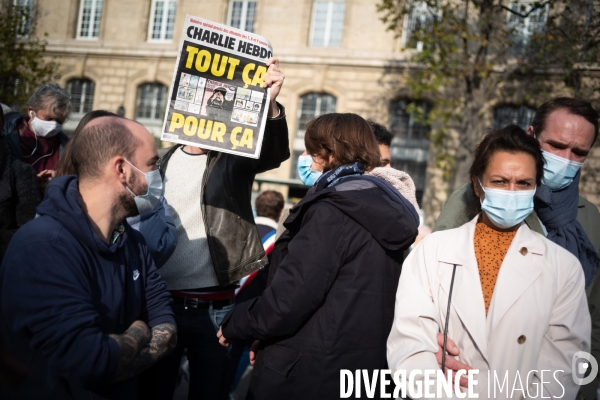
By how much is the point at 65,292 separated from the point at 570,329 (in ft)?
6.57

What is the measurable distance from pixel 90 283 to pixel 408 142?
62.2 feet

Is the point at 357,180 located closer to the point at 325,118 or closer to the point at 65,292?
the point at 325,118

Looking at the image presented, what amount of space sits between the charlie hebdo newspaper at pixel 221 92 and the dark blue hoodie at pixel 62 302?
1162mm

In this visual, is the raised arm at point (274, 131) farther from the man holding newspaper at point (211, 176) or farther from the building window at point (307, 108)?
the building window at point (307, 108)

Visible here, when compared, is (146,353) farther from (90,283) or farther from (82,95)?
(82,95)

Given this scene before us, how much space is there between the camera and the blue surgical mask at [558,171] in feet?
10.2

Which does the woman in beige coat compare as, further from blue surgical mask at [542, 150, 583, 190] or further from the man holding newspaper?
the man holding newspaper

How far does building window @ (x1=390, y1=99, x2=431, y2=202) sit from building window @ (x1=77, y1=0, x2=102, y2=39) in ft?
39.6

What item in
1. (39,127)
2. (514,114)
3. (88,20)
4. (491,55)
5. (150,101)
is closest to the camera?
(39,127)

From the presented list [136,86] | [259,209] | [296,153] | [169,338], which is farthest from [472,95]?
[169,338]

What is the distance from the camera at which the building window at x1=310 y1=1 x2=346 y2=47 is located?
20766 millimetres

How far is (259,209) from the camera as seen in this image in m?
6.40

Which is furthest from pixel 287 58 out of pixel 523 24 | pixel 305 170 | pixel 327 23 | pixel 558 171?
pixel 558 171

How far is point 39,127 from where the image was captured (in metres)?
4.63
